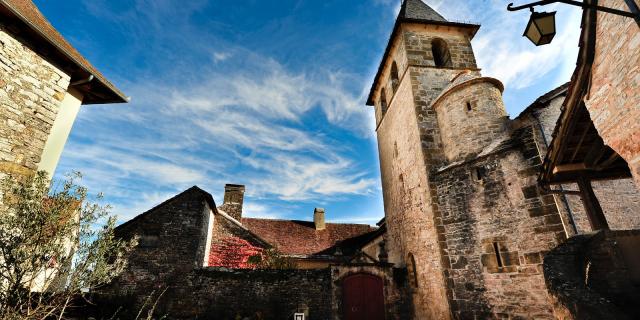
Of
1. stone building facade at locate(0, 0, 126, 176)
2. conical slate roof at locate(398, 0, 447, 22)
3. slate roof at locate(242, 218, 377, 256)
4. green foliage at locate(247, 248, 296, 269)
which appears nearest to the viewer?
stone building facade at locate(0, 0, 126, 176)

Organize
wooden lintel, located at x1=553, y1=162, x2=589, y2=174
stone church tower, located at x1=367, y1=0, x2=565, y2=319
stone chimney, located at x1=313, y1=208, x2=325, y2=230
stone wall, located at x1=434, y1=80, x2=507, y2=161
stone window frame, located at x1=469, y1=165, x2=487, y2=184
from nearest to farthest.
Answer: wooden lintel, located at x1=553, y1=162, x2=589, y2=174 < stone church tower, located at x1=367, y1=0, x2=565, y2=319 < stone window frame, located at x1=469, y1=165, x2=487, y2=184 < stone wall, located at x1=434, y1=80, x2=507, y2=161 < stone chimney, located at x1=313, y1=208, x2=325, y2=230

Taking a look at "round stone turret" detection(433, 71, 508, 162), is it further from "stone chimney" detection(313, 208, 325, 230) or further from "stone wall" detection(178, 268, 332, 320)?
"stone chimney" detection(313, 208, 325, 230)

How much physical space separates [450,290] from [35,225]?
8521 millimetres

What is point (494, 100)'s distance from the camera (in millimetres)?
8906

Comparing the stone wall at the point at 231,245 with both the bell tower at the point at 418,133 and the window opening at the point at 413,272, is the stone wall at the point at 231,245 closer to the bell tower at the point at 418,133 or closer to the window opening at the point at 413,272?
the bell tower at the point at 418,133

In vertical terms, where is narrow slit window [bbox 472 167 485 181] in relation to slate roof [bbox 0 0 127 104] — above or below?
below

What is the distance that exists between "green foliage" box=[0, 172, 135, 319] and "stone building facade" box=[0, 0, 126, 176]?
3.35 ft

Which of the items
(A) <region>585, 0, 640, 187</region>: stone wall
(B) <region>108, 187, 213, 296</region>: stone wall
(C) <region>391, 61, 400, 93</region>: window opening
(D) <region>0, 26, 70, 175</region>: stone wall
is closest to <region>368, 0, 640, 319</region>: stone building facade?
(C) <region>391, 61, 400, 93</region>: window opening

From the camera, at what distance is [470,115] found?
9.00m

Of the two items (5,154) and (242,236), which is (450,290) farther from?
(5,154)

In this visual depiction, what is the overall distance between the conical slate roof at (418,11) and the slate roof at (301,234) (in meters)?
12.7

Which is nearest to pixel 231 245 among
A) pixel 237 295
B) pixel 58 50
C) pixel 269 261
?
pixel 269 261

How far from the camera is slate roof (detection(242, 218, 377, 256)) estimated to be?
54.0 ft

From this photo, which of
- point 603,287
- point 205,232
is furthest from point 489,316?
point 205,232
